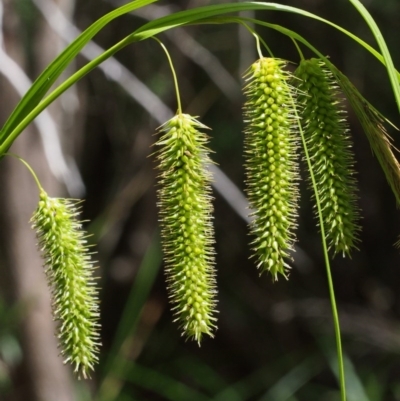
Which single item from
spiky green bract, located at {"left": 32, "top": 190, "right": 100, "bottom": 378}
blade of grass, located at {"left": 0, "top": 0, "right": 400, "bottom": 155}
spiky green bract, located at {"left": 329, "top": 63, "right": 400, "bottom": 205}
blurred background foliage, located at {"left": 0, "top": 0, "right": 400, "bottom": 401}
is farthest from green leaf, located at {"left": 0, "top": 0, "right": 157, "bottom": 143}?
blurred background foliage, located at {"left": 0, "top": 0, "right": 400, "bottom": 401}

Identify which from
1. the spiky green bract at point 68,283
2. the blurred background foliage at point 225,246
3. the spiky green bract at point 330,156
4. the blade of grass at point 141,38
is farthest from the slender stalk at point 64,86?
the blurred background foliage at point 225,246

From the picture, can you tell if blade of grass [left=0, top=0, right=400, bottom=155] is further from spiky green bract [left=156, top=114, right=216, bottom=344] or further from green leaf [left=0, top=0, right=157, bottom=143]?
spiky green bract [left=156, top=114, right=216, bottom=344]

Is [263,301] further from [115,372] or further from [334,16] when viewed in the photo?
[334,16]

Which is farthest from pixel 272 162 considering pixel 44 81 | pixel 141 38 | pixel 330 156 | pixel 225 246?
pixel 225 246

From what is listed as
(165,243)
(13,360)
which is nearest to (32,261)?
(13,360)

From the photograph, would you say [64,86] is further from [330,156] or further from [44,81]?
[330,156]

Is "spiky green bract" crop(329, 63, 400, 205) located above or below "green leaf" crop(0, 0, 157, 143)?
below

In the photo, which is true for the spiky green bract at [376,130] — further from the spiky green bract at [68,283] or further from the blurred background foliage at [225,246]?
the blurred background foliage at [225,246]
